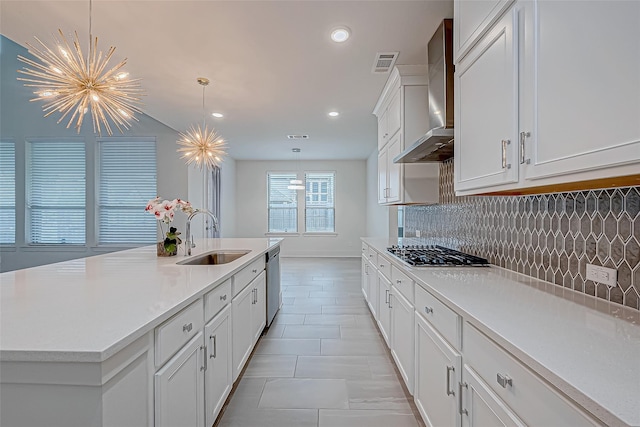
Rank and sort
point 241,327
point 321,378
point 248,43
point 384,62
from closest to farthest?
point 241,327, point 321,378, point 248,43, point 384,62

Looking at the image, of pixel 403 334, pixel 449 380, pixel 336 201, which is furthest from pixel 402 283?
pixel 336 201

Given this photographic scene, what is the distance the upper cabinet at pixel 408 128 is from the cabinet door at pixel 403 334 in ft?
3.72

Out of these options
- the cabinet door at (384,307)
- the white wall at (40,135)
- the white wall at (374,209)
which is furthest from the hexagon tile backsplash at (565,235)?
the white wall at (40,135)

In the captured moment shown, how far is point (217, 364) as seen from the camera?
173 cm

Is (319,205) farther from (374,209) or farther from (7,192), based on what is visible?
(7,192)

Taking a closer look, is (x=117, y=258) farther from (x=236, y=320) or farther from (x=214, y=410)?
(x=214, y=410)

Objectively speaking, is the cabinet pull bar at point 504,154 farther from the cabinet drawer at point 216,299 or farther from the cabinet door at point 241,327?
the cabinet door at point 241,327

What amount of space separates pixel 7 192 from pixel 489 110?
7718 millimetres

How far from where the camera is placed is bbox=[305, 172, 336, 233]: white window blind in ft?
28.9

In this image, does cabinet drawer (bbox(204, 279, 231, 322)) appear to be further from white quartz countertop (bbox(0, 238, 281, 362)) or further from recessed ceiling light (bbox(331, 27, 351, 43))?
recessed ceiling light (bbox(331, 27, 351, 43))

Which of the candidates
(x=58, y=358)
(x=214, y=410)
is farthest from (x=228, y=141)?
(x=58, y=358)

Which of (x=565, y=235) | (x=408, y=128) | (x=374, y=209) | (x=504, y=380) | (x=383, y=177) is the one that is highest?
(x=408, y=128)

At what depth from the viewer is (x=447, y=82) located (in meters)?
2.17

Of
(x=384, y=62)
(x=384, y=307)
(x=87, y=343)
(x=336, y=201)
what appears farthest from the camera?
(x=336, y=201)
